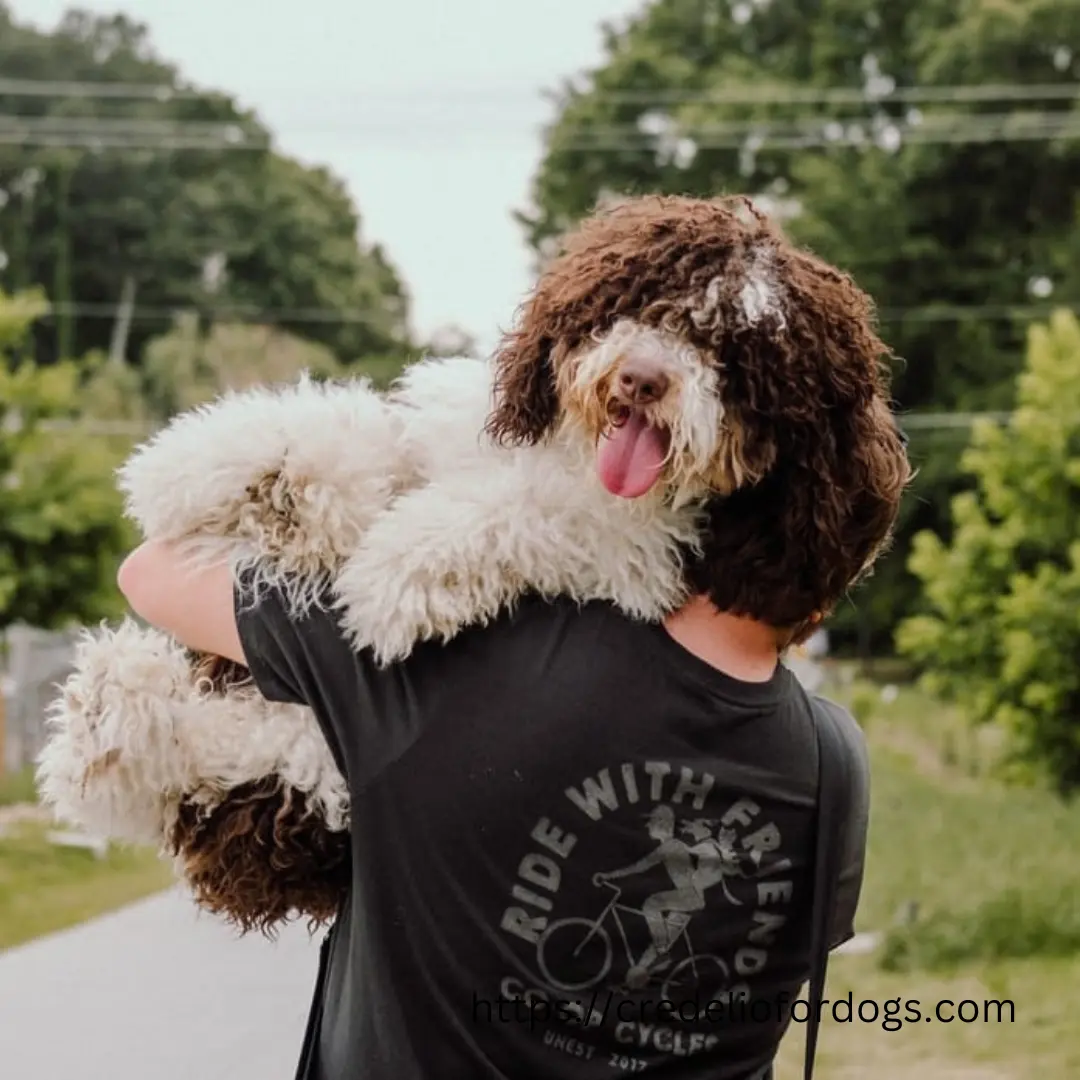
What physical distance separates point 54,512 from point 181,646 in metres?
9.48

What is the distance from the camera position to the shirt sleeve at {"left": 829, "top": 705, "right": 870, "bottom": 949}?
164 centimetres

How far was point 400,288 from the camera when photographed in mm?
52812

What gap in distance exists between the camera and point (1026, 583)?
35.8 feet

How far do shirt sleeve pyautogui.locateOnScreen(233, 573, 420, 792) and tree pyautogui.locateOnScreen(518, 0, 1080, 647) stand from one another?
91.8 ft

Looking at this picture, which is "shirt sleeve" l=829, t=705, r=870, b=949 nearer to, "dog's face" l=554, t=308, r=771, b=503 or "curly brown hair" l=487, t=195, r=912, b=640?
"curly brown hair" l=487, t=195, r=912, b=640

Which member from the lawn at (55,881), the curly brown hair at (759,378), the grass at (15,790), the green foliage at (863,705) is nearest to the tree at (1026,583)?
the lawn at (55,881)

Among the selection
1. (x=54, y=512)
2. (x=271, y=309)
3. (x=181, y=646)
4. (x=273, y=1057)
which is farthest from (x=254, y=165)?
(x=181, y=646)

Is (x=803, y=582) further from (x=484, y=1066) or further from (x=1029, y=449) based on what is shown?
(x=1029, y=449)

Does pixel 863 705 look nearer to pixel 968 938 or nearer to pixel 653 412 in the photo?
pixel 968 938

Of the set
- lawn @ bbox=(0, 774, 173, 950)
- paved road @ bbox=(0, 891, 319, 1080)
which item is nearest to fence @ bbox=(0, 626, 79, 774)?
lawn @ bbox=(0, 774, 173, 950)

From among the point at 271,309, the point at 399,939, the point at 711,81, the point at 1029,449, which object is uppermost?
the point at 711,81

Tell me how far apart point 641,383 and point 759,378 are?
0.39 feet

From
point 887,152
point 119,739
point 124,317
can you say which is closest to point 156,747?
point 119,739

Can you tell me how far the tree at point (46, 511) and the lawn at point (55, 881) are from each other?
1539 millimetres
